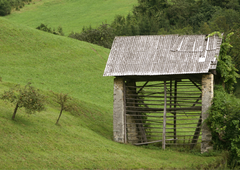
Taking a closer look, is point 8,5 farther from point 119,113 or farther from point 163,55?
point 163,55

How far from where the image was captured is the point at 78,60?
43.6 m

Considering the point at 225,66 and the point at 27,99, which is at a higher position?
the point at 225,66

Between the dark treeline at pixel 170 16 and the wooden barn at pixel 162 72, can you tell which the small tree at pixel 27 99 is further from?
the dark treeline at pixel 170 16

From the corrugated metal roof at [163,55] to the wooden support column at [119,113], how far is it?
0.97 metres

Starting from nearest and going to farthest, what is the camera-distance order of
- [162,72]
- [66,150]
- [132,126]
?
[66,150] → [162,72] → [132,126]

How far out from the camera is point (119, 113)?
71.1 ft

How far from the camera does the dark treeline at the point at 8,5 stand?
84.2m

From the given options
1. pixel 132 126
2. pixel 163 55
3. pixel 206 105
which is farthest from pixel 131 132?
pixel 163 55

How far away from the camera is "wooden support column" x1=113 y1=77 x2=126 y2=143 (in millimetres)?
21609

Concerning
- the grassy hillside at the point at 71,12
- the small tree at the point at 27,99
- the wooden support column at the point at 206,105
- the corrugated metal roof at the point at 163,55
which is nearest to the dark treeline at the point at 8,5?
the grassy hillside at the point at 71,12

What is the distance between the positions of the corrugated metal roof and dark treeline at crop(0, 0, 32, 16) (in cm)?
6911

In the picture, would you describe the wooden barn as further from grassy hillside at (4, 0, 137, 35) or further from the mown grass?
grassy hillside at (4, 0, 137, 35)

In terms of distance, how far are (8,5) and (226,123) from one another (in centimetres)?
7799

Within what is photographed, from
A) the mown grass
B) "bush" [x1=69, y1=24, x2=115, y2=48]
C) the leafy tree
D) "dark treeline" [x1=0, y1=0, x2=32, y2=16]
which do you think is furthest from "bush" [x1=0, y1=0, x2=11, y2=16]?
the leafy tree
